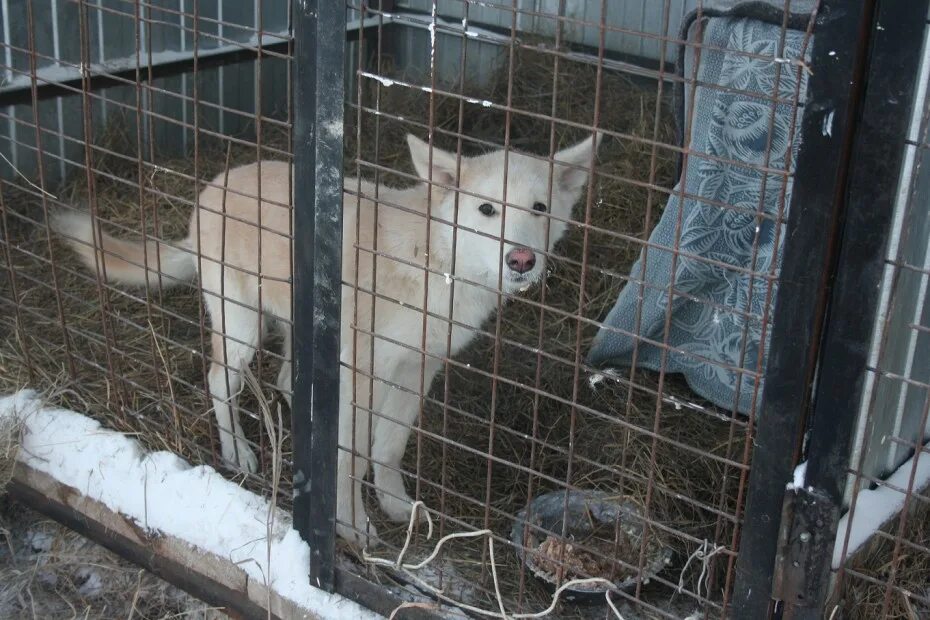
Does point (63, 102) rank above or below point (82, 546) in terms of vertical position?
above

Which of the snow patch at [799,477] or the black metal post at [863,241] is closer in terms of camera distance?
the black metal post at [863,241]

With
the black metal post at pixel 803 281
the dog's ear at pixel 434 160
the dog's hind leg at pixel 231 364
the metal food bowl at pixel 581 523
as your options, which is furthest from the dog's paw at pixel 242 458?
the black metal post at pixel 803 281

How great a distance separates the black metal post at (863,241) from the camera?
6.74 ft

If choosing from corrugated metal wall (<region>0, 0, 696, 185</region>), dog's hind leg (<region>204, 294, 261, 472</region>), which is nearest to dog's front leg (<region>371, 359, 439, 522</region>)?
dog's hind leg (<region>204, 294, 261, 472</region>)

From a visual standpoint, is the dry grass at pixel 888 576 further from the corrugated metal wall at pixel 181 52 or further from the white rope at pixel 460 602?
the corrugated metal wall at pixel 181 52

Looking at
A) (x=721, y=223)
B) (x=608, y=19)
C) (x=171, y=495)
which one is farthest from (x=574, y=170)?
(x=608, y=19)

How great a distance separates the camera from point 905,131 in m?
2.11

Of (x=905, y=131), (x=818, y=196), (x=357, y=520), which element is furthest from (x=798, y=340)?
(x=357, y=520)

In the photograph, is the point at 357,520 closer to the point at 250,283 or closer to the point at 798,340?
the point at 250,283

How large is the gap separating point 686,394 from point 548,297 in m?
0.79

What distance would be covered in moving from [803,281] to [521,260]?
1028 millimetres

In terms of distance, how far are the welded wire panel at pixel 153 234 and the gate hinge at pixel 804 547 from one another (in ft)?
4.69

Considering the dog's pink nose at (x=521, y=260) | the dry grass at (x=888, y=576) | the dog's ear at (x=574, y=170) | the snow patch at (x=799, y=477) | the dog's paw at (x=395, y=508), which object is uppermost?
the dog's ear at (x=574, y=170)

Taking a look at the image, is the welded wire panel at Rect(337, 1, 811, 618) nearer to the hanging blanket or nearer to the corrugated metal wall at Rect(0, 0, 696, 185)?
the hanging blanket
